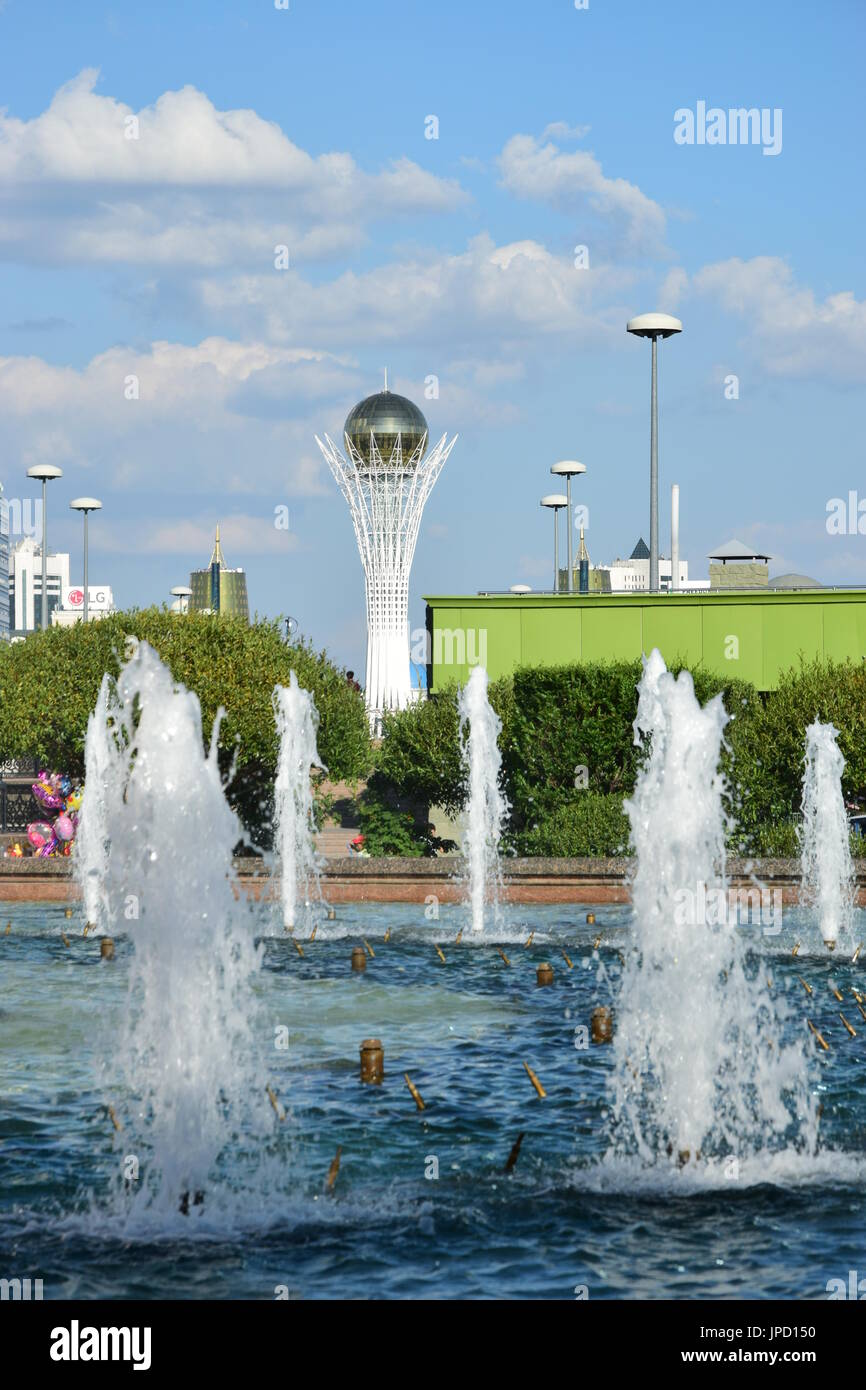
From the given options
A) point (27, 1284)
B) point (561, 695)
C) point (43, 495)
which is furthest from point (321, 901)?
point (43, 495)

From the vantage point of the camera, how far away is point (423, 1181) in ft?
39.6

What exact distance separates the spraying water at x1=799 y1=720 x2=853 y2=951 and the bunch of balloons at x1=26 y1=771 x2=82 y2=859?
1542 centimetres

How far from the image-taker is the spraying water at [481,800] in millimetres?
26953

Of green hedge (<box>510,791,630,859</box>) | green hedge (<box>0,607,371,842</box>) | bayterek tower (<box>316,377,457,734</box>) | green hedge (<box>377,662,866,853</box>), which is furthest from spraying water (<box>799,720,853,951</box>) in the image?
bayterek tower (<box>316,377,457,734</box>)

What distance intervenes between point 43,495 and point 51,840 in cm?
1909

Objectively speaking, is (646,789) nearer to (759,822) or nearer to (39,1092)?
(39,1092)

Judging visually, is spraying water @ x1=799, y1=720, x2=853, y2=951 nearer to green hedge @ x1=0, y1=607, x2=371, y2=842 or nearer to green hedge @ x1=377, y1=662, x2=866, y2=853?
green hedge @ x1=377, y1=662, x2=866, y2=853

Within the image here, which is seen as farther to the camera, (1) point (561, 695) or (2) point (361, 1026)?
(1) point (561, 695)

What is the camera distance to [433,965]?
22.1m

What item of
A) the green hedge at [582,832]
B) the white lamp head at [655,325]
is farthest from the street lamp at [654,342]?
the green hedge at [582,832]

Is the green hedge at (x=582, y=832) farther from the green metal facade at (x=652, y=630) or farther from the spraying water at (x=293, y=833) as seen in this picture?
the green metal facade at (x=652, y=630)

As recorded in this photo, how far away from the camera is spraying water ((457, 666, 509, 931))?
27.0 m

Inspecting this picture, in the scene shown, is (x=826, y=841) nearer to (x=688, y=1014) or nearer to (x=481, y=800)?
(x=481, y=800)
